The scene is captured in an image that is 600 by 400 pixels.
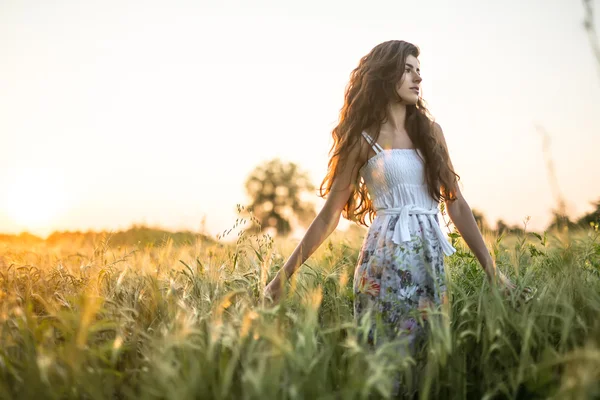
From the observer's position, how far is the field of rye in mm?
1422

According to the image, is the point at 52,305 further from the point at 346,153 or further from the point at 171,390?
the point at 346,153

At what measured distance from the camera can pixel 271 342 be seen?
159 cm

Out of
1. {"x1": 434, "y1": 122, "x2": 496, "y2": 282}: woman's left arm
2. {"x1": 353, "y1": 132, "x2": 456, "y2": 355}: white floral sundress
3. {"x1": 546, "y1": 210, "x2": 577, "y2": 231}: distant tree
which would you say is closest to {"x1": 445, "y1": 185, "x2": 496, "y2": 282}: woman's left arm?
{"x1": 434, "y1": 122, "x2": 496, "y2": 282}: woman's left arm

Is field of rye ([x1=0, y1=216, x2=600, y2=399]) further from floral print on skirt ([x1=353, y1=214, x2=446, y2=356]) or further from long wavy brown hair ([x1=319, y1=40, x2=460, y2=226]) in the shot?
long wavy brown hair ([x1=319, y1=40, x2=460, y2=226])

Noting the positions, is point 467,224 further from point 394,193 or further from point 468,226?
Answer: point 394,193

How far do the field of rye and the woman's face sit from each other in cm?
108

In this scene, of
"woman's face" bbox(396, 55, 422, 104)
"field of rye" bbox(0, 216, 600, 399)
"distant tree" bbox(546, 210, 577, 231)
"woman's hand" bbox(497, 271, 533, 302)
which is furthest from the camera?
"woman's face" bbox(396, 55, 422, 104)

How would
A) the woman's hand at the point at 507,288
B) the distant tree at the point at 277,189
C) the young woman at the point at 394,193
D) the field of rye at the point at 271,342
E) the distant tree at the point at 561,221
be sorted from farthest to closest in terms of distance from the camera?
the distant tree at the point at 277,189, the young woman at the point at 394,193, the woman's hand at the point at 507,288, the distant tree at the point at 561,221, the field of rye at the point at 271,342

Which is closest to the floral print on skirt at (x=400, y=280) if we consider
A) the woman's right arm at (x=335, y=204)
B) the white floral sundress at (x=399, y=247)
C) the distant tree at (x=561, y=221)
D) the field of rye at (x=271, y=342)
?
the white floral sundress at (x=399, y=247)

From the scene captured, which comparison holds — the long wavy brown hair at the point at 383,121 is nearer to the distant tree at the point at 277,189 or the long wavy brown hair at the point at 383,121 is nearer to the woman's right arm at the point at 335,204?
the woman's right arm at the point at 335,204

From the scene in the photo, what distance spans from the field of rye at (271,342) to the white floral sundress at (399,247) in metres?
0.19

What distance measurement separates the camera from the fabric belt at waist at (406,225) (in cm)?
237

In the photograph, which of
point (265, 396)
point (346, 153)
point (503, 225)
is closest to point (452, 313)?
point (346, 153)

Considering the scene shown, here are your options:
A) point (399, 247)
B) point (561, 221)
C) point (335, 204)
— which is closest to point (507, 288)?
point (561, 221)
